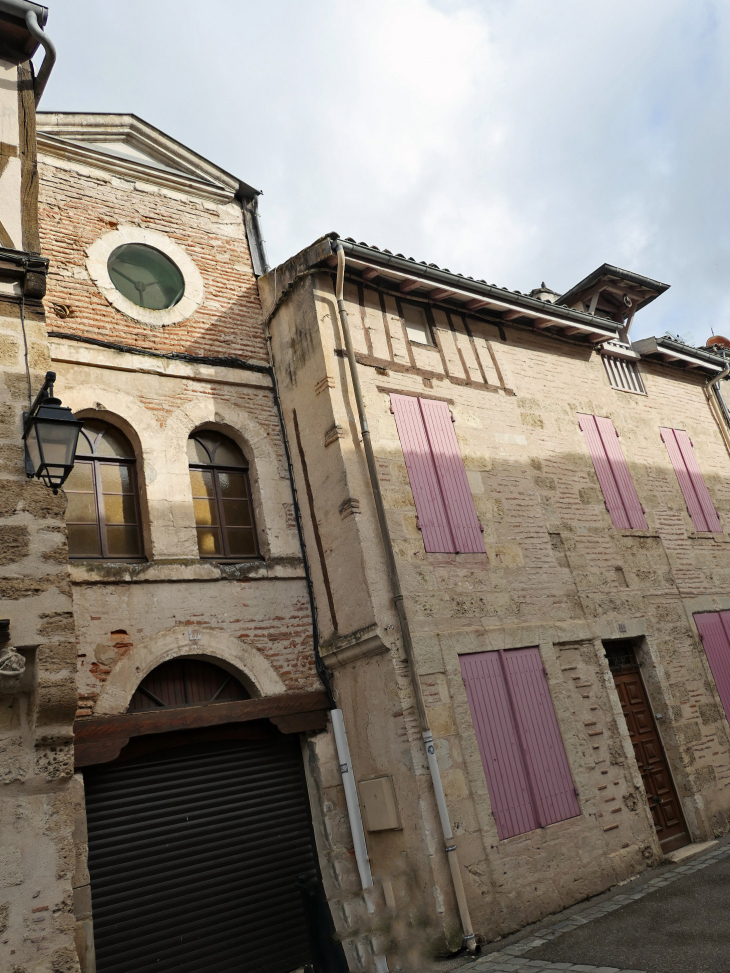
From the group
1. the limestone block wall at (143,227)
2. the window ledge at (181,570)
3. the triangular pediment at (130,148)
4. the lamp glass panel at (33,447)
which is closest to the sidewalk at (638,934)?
the window ledge at (181,570)

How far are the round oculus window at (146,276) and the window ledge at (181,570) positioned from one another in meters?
2.89

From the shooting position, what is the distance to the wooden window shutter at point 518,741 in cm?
670

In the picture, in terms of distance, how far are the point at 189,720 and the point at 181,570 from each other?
1.32 metres

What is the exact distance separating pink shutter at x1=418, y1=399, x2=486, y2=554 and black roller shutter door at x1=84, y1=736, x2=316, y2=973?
2.83 meters

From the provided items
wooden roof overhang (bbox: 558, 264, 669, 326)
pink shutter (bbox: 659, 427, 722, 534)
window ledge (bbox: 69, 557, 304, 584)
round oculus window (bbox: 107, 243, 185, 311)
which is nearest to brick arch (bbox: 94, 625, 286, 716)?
window ledge (bbox: 69, 557, 304, 584)

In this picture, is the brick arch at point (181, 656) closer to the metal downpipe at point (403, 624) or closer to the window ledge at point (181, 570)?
the window ledge at point (181, 570)

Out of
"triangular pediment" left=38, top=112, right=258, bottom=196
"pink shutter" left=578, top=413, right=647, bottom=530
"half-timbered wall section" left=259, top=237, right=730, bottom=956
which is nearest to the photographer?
"half-timbered wall section" left=259, top=237, right=730, bottom=956

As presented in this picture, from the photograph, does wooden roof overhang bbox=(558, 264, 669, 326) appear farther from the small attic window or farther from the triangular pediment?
the triangular pediment

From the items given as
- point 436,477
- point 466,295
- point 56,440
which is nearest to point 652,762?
point 436,477

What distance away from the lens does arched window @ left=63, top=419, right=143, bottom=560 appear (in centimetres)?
659

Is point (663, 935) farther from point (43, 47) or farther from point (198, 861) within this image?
point (43, 47)

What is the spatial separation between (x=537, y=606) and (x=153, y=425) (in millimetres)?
4314

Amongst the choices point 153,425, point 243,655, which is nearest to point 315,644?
point 243,655

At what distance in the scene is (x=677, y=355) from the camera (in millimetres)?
11414
